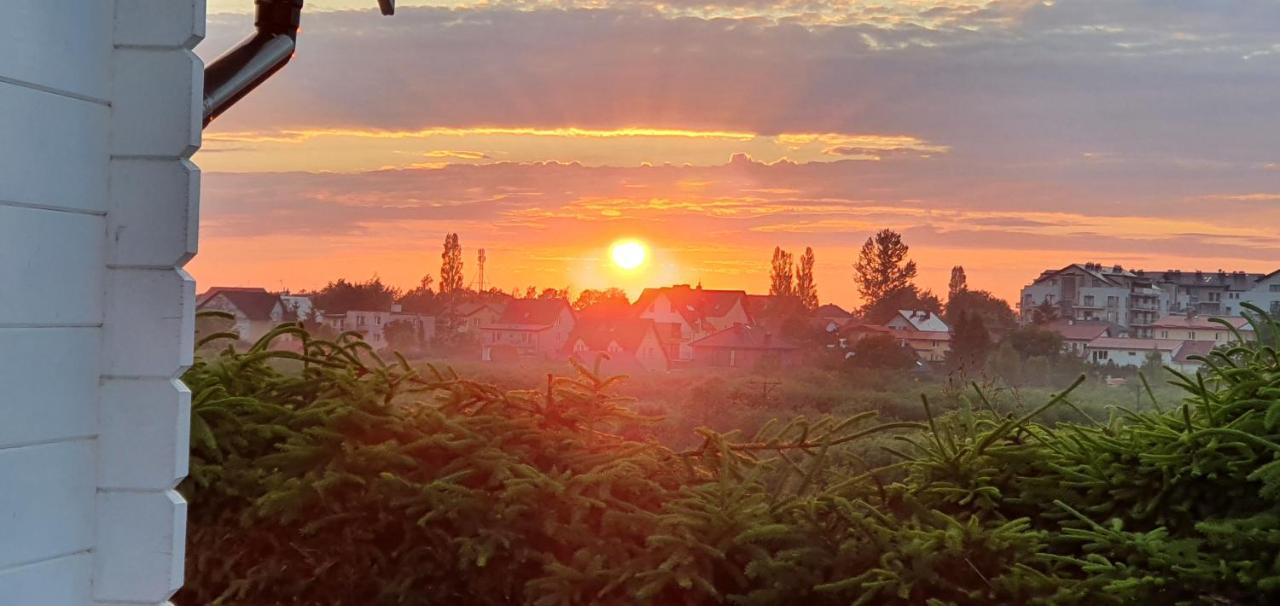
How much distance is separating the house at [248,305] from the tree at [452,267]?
41 centimetres

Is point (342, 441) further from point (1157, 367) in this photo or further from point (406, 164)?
point (1157, 367)

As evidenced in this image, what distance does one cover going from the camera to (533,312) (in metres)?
2.67

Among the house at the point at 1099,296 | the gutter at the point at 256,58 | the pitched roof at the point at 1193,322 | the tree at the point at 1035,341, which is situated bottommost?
the tree at the point at 1035,341

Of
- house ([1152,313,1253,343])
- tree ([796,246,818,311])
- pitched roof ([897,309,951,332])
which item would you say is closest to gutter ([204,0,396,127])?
A: tree ([796,246,818,311])

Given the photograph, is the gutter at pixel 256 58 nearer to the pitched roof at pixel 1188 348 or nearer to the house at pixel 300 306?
the house at pixel 300 306

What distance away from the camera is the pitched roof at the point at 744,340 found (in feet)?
8.54

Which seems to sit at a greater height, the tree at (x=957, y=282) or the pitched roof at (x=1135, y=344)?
the tree at (x=957, y=282)

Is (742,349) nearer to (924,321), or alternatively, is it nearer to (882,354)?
(882,354)

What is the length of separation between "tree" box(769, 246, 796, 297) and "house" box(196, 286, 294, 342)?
4.02ft

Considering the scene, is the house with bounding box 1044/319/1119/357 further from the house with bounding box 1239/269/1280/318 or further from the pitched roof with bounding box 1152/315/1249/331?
the house with bounding box 1239/269/1280/318

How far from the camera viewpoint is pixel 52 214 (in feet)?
4.38

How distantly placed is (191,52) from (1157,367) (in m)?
2.13

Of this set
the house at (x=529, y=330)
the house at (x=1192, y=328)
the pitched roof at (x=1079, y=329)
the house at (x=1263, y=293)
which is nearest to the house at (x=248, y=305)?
the house at (x=529, y=330)

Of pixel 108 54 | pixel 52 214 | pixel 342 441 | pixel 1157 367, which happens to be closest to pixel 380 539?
pixel 342 441
